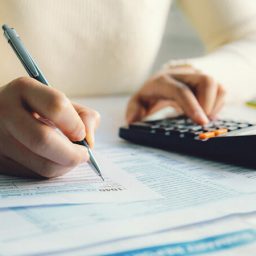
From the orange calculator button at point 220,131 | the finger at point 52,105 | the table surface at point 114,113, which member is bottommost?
the table surface at point 114,113

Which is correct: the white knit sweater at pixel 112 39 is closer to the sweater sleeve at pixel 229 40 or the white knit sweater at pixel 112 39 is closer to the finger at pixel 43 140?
the sweater sleeve at pixel 229 40

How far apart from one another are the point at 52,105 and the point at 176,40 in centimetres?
93

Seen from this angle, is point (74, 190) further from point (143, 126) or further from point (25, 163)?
point (143, 126)

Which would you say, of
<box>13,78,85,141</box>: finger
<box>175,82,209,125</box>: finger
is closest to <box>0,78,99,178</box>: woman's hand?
<box>13,78,85,141</box>: finger

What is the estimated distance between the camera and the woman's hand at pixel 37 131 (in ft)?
1.03

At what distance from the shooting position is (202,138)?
0.43 meters

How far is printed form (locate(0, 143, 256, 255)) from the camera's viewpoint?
0.23m

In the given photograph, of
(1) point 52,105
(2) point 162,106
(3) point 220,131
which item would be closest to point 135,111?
(2) point 162,106

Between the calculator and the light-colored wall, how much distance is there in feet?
2.19

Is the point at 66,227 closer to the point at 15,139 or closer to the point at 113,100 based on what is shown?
the point at 15,139

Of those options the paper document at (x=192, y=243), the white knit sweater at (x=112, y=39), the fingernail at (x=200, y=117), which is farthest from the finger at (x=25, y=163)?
the white knit sweater at (x=112, y=39)

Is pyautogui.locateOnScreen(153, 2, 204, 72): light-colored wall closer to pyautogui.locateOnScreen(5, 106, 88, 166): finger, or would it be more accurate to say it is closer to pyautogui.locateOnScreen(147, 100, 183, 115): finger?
pyautogui.locateOnScreen(147, 100, 183, 115): finger

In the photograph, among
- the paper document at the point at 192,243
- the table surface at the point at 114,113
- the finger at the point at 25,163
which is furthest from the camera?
the table surface at the point at 114,113

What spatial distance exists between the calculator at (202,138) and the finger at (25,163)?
0.14 metres
